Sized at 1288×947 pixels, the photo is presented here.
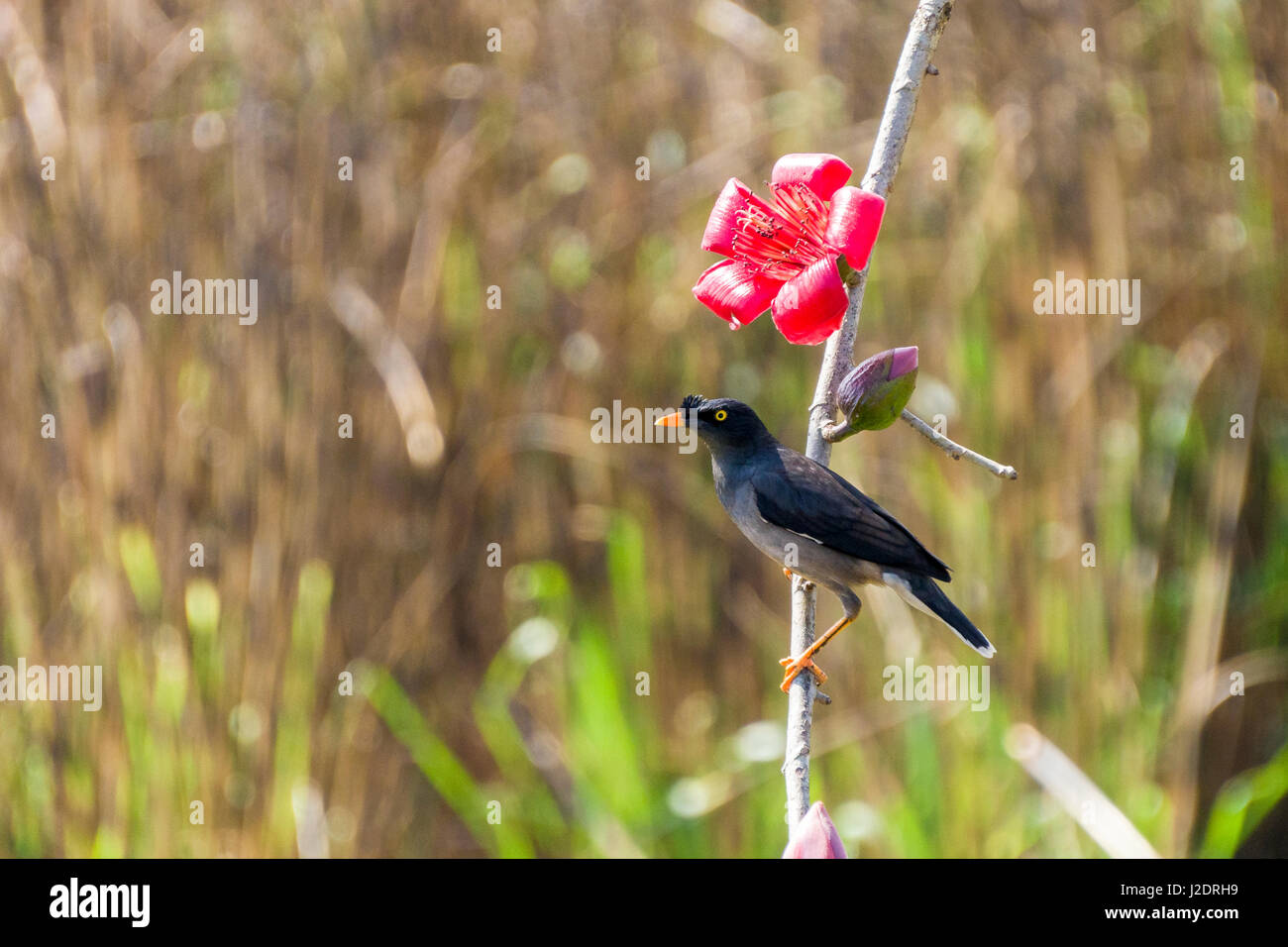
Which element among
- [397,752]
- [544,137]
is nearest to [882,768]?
[397,752]

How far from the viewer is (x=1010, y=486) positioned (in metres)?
2.99

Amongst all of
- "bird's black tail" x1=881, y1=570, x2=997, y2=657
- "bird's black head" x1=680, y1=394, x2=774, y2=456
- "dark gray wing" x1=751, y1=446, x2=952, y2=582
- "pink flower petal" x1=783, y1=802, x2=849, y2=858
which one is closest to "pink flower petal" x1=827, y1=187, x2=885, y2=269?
"pink flower petal" x1=783, y1=802, x2=849, y2=858

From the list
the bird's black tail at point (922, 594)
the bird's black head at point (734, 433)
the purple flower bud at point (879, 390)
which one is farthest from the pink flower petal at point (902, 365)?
the bird's black tail at point (922, 594)

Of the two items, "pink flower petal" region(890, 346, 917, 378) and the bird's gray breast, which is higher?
"pink flower petal" region(890, 346, 917, 378)

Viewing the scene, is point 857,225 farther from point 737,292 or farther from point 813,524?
point 813,524

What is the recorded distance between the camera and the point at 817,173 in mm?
958

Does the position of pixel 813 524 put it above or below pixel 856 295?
below

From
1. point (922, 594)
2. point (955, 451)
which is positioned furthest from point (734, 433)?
point (955, 451)

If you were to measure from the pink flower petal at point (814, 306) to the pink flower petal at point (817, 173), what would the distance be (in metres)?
0.09

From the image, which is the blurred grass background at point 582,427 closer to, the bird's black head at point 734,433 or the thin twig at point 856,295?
the bird's black head at point 734,433

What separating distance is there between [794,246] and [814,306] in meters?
0.16

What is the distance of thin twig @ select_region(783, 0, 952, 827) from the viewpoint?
89cm

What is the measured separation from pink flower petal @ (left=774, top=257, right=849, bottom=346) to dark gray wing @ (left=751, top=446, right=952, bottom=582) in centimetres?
67

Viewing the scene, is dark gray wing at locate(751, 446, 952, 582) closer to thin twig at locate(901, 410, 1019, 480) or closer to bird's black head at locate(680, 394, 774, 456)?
bird's black head at locate(680, 394, 774, 456)
